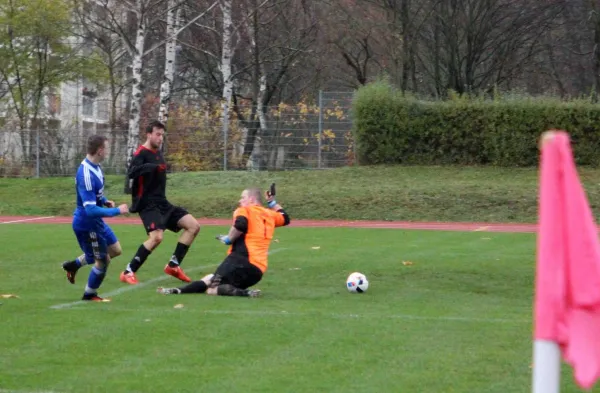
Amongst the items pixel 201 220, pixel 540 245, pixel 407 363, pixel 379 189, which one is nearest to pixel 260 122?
pixel 379 189

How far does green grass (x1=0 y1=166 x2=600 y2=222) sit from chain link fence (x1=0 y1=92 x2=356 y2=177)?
166 centimetres

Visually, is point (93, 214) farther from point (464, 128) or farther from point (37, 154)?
point (37, 154)

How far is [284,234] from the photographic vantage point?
19.7 meters

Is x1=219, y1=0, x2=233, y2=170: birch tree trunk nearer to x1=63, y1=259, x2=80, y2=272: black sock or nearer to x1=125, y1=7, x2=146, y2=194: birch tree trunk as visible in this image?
x1=125, y1=7, x2=146, y2=194: birch tree trunk

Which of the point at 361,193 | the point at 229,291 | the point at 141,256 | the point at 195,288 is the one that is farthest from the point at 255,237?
the point at 361,193

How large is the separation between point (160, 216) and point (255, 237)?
1.78m

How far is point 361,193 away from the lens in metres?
26.5

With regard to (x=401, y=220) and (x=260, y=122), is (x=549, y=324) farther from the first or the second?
(x=260, y=122)

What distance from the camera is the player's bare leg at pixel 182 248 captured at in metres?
12.2

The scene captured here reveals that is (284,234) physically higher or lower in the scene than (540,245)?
lower

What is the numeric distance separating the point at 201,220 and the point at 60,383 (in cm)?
1734

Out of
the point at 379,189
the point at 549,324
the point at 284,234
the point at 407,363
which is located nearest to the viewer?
the point at 549,324

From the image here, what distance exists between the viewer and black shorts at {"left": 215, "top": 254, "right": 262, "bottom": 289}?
11.0 m

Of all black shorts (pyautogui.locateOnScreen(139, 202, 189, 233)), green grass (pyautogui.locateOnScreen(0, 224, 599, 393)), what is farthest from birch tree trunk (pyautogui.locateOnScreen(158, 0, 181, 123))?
black shorts (pyautogui.locateOnScreen(139, 202, 189, 233))
